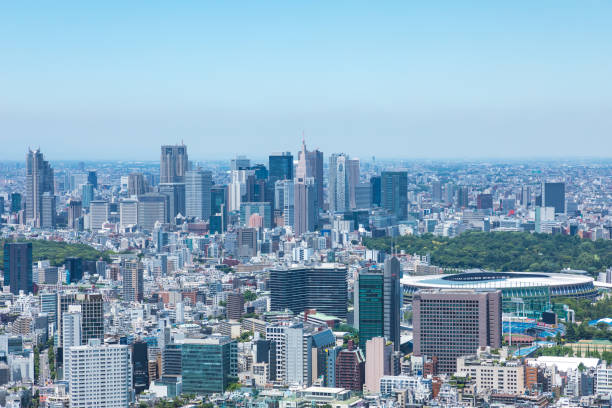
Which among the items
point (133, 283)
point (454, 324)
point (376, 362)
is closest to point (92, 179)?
point (133, 283)

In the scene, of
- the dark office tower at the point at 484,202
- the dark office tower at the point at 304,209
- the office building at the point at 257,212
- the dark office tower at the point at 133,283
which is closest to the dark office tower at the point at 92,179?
the office building at the point at 257,212

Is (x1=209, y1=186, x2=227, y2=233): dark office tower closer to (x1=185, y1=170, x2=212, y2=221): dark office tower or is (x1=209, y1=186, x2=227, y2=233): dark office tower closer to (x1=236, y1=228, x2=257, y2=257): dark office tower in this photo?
(x1=185, y1=170, x2=212, y2=221): dark office tower

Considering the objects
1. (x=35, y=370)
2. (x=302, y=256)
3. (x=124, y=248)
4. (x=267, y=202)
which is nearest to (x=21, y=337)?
(x=35, y=370)

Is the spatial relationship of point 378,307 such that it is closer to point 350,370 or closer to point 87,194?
point 350,370

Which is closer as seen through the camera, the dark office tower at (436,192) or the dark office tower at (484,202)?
the dark office tower at (484,202)

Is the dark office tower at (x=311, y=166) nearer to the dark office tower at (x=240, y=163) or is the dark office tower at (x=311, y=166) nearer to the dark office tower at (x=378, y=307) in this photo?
the dark office tower at (x=240, y=163)

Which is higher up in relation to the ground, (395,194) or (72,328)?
(395,194)
